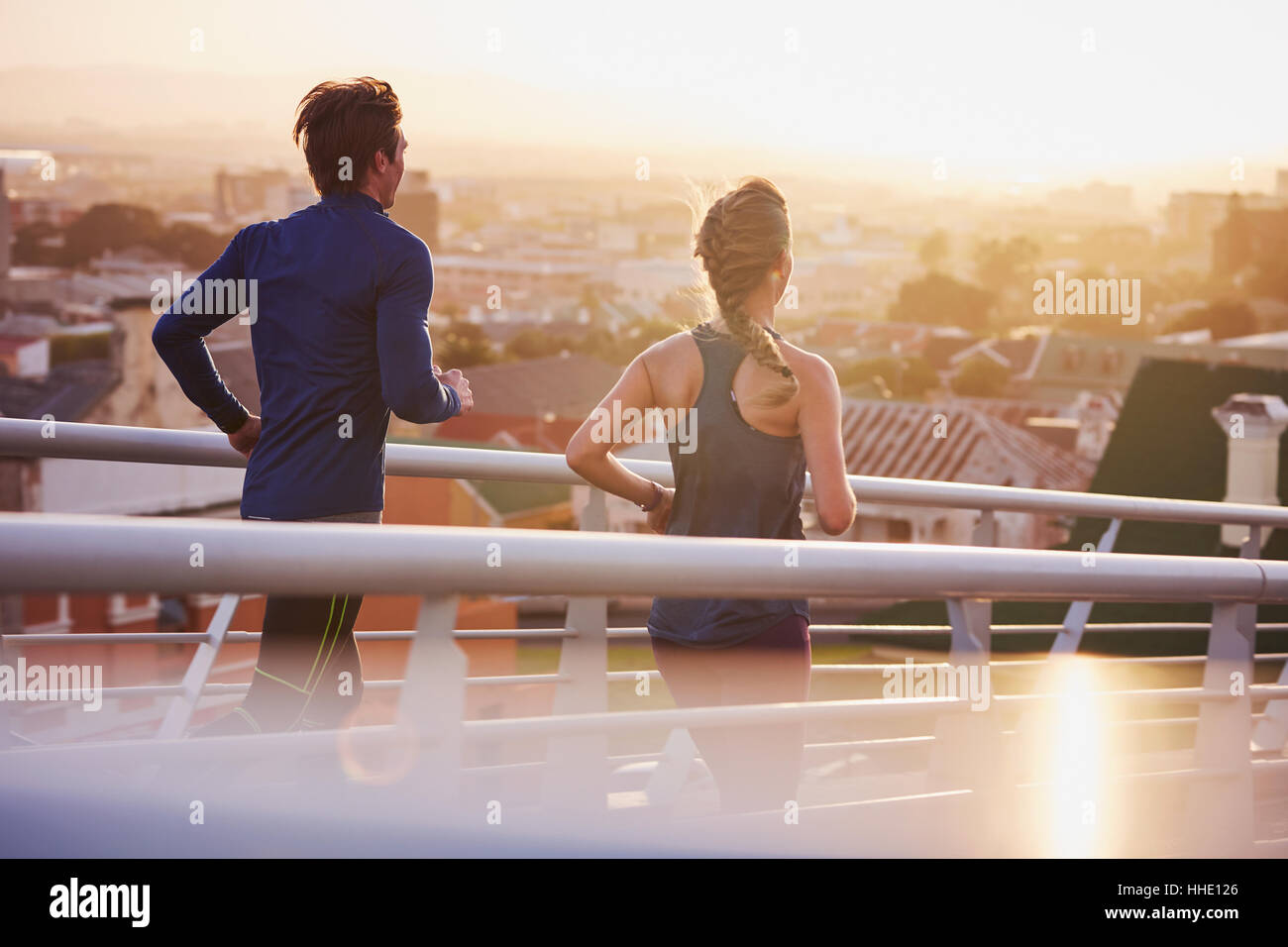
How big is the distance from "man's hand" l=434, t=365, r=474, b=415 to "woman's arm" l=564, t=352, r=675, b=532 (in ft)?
0.72

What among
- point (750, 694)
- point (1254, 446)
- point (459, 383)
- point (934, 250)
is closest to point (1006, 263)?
point (934, 250)

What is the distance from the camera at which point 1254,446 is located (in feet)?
41.0

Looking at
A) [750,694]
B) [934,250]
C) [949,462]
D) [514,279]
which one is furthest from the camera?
[934,250]

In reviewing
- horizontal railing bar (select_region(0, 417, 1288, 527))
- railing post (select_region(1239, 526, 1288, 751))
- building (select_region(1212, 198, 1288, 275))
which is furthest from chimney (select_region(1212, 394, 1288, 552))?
building (select_region(1212, 198, 1288, 275))

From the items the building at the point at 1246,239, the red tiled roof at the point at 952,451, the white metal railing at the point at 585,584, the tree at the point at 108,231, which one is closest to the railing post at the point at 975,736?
the white metal railing at the point at 585,584

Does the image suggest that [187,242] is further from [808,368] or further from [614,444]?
[808,368]

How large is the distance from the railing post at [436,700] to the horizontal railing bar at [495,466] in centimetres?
125

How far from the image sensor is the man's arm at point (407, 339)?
→ 202 centimetres

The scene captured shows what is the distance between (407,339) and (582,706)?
25.5 inches

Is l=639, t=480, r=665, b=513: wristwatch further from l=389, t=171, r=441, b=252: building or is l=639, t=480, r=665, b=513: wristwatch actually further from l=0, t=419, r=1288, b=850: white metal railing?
l=389, t=171, r=441, b=252: building

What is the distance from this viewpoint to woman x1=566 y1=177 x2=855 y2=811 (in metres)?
1.98

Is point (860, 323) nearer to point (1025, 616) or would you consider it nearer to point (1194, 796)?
point (1025, 616)

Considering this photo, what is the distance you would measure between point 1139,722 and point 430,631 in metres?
1.37

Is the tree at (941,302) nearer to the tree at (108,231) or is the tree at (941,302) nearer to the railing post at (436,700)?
the tree at (108,231)
